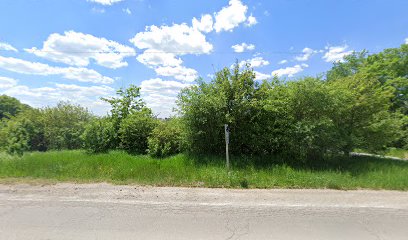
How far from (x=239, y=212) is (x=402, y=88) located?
86.4 ft

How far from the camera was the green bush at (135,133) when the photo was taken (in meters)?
10.7

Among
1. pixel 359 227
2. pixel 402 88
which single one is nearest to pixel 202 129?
pixel 359 227

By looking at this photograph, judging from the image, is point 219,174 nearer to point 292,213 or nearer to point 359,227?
point 292,213

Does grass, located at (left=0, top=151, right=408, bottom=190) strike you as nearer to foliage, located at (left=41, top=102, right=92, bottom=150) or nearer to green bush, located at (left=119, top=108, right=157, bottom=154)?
green bush, located at (left=119, top=108, right=157, bottom=154)

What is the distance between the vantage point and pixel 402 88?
2211 cm

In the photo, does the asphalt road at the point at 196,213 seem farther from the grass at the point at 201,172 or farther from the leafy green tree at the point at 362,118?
the leafy green tree at the point at 362,118

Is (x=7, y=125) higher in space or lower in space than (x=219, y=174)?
higher

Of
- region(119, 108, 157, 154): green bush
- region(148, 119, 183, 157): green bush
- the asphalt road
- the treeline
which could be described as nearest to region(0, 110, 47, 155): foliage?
the treeline

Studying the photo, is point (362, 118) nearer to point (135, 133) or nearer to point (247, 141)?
point (247, 141)

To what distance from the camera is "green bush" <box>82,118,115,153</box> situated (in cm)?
1063

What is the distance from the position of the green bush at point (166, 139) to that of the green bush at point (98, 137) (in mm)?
2255

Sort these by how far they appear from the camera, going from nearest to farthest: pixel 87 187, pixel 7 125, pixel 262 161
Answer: pixel 87 187 → pixel 262 161 → pixel 7 125

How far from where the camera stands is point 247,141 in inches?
378

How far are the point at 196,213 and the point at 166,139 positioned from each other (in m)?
5.81
